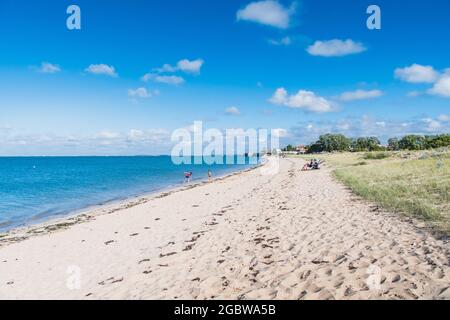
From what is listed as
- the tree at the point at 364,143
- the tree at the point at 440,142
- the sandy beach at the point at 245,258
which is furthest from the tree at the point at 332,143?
the sandy beach at the point at 245,258

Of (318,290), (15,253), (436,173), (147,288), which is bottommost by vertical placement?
(15,253)

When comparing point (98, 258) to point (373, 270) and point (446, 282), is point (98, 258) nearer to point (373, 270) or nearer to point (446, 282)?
point (373, 270)

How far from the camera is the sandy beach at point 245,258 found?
22.8 feet

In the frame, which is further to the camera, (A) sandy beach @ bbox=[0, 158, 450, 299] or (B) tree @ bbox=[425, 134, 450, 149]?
(B) tree @ bbox=[425, 134, 450, 149]

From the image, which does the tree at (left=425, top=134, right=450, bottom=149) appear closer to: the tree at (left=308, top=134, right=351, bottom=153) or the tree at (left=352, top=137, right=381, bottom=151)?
the tree at (left=352, top=137, right=381, bottom=151)

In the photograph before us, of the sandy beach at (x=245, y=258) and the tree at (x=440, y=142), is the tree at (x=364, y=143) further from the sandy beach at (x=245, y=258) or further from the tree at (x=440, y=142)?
the sandy beach at (x=245, y=258)

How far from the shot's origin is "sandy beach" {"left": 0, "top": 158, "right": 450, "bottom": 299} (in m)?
6.95

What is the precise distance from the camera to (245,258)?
30.9 ft

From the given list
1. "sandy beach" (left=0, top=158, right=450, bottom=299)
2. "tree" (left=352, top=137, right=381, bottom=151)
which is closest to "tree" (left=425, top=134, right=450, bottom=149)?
"tree" (left=352, top=137, right=381, bottom=151)

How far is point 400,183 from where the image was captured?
1953 cm
